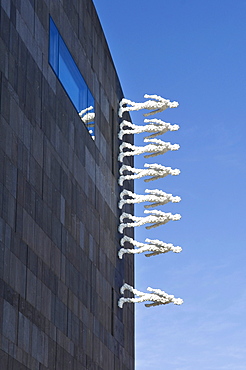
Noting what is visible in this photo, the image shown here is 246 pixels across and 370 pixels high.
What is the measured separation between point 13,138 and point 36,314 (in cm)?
721

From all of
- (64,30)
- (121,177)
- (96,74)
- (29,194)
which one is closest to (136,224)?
(121,177)

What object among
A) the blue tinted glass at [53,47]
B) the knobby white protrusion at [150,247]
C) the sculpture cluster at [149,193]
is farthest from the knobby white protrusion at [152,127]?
the blue tinted glass at [53,47]

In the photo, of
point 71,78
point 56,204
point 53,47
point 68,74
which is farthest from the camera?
point 71,78

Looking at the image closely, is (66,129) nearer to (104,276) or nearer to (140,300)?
(104,276)

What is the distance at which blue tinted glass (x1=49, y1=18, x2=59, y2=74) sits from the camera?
4206 centimetres

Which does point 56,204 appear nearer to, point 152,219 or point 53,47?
point 53,47

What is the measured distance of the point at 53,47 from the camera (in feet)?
140

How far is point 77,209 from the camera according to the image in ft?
146

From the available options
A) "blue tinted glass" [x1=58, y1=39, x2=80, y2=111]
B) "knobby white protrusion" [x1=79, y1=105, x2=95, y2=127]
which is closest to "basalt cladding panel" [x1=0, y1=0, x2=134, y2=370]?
"blue tinted glass" [x1=58, y1=39, x2=80, y2=111]

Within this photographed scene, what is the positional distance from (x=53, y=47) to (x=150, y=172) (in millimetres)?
15138

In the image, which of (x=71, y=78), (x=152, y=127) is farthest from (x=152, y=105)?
(x=71, y=78)

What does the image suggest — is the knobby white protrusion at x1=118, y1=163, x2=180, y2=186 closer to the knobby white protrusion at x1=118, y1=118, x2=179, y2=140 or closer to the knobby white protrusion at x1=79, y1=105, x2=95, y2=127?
the knobby white protrusion at x1=118, y1=118, x2=179, y2=140

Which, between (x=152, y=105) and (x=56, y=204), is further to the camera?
(x=152, y=105)

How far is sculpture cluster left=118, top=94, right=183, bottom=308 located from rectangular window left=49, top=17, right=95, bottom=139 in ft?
22.6
